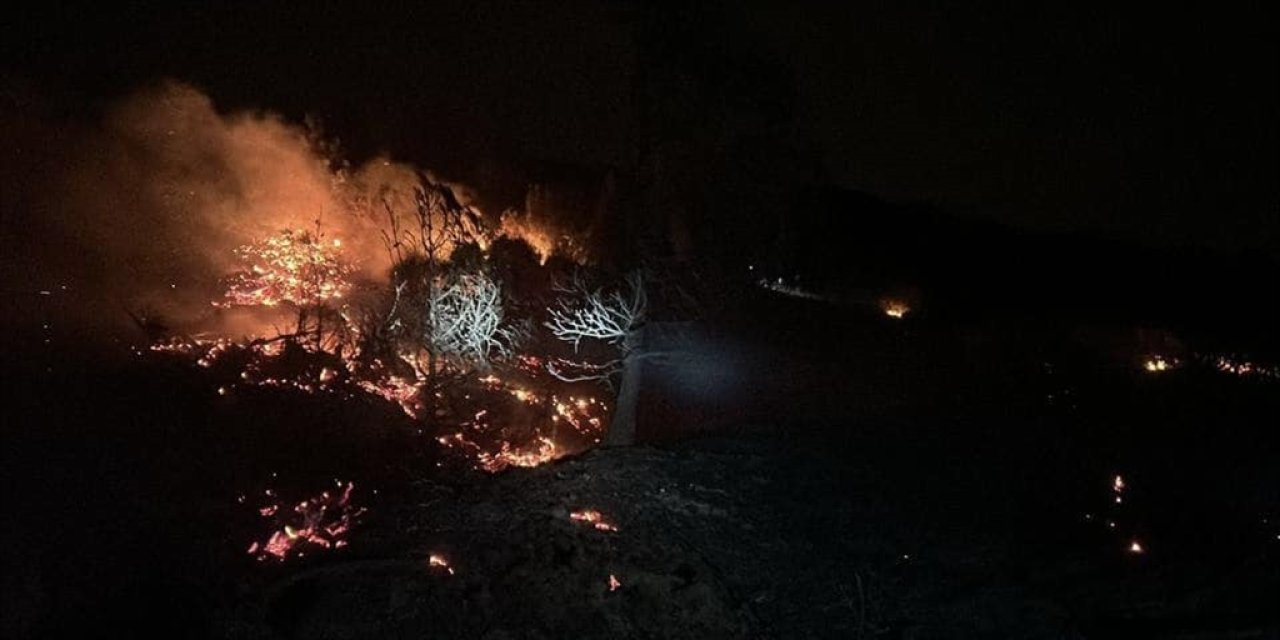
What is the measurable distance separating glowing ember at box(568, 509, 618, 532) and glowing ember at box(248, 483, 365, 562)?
6.33 feet

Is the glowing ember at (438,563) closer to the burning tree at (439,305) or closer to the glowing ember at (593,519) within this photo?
the glowing ember at (593,519)

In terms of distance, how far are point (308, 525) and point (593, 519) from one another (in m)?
2.48

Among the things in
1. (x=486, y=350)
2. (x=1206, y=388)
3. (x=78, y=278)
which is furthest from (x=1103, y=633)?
(x=78, y=278)

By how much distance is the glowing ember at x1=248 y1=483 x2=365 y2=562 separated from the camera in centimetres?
715

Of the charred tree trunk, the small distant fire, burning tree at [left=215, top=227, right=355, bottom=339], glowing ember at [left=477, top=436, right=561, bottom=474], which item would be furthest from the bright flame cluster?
the small distant fire

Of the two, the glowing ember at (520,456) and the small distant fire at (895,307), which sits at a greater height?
the small distant fire at (895,307)

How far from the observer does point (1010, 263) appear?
2078 centimetres

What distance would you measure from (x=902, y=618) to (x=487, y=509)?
12.0ft

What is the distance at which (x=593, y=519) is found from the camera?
7.94 metres

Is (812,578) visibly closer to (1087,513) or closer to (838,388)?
(1087,513)

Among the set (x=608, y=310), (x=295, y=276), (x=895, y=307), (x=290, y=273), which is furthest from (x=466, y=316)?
(x=895, y=307)

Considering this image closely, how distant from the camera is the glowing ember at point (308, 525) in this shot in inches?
282

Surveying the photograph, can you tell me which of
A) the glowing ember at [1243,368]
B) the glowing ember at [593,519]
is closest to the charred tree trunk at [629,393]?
the glowing ember at [593,519]

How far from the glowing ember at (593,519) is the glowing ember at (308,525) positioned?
1.93 metres
